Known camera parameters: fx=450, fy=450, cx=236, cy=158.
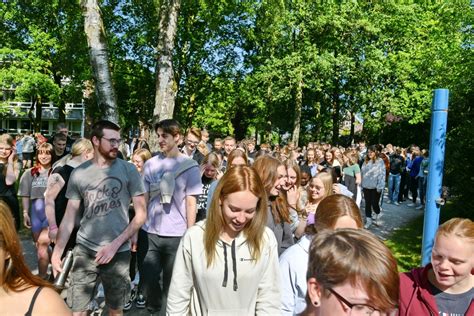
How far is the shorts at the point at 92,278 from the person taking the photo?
3.68 meters

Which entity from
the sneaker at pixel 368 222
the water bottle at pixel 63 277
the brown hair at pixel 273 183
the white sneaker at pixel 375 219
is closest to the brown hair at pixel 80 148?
the brown hair at pixel 273 183

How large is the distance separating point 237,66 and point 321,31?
5452 millimetres

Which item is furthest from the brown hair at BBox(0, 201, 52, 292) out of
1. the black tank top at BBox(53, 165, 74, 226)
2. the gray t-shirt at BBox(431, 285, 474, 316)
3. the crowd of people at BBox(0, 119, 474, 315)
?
the black tank top at BBox(53, 165, 74, 226)

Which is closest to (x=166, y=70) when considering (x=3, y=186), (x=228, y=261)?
A: (x=3, y=186)

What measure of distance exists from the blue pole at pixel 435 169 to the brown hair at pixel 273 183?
2.42 m

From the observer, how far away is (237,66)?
91.1ft

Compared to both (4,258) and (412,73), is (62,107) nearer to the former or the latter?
(412,73)

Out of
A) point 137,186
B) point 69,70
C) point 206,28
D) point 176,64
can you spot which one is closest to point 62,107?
point 69,70

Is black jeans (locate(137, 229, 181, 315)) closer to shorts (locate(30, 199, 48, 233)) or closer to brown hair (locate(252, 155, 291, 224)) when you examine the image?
brown hair (locate(252, 155, 291, 224))

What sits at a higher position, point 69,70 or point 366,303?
point 69,70

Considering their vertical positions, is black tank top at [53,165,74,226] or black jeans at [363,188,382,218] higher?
black tank top at [53,165,74,226]

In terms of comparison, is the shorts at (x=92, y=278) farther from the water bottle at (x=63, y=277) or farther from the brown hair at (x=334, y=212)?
the brown hair at (x=334, y=212)

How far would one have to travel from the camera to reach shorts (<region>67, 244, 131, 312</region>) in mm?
3680

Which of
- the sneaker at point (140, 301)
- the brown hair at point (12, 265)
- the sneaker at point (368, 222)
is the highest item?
the brown hair at point (12, 265)
